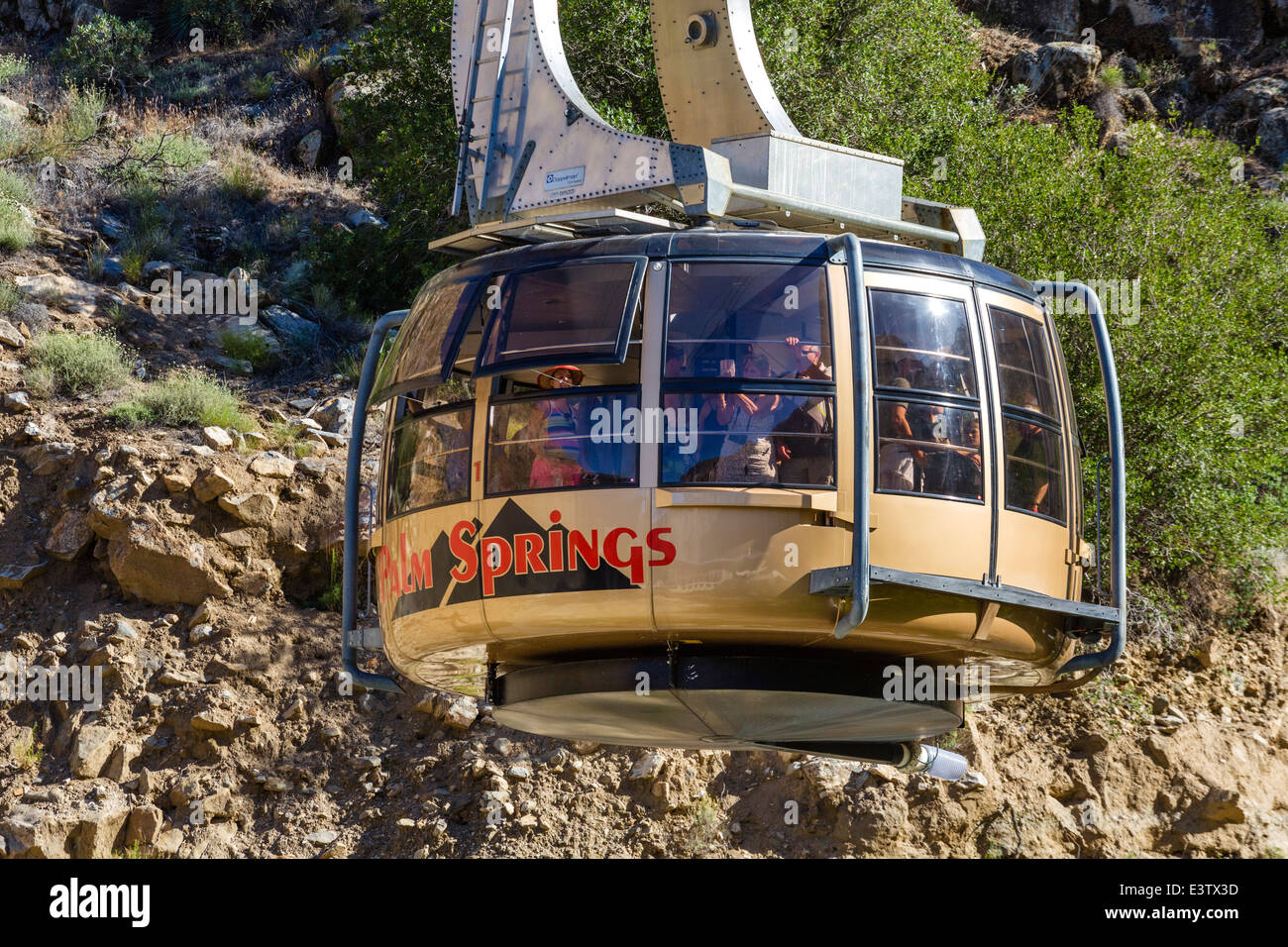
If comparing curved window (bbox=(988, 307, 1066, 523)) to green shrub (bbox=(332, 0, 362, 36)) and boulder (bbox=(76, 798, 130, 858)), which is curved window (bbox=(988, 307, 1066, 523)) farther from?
green shrub (bbox=(332, 0, 362, 36))

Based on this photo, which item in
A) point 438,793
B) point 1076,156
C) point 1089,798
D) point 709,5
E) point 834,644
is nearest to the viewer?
point 834,644

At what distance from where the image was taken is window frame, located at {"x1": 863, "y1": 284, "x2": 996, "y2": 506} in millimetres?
9336

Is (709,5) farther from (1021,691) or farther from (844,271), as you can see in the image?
(1021,691)

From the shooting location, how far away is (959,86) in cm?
2456

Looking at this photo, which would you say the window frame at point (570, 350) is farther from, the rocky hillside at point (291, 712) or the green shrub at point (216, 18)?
the green shrub at point (216, 18)

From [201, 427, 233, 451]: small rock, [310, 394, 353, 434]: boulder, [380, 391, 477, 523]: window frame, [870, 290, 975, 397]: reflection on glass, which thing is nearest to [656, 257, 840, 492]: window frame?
[870, 290, 975, 397]: reflection on glass

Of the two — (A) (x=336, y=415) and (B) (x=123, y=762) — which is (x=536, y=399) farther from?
(A) (x=336, y=415)

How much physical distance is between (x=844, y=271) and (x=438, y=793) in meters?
9.98

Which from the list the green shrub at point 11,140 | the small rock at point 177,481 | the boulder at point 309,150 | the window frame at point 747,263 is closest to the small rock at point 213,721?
the small rock at point 177,481

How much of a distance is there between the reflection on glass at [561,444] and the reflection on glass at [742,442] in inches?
11.3

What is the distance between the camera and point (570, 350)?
9.41m

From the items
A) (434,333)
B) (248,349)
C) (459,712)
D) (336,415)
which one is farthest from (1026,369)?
(248,349)

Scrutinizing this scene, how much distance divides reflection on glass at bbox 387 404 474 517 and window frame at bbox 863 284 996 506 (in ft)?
8.44

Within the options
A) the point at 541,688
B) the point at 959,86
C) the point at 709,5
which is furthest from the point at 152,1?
the point at 541,688
